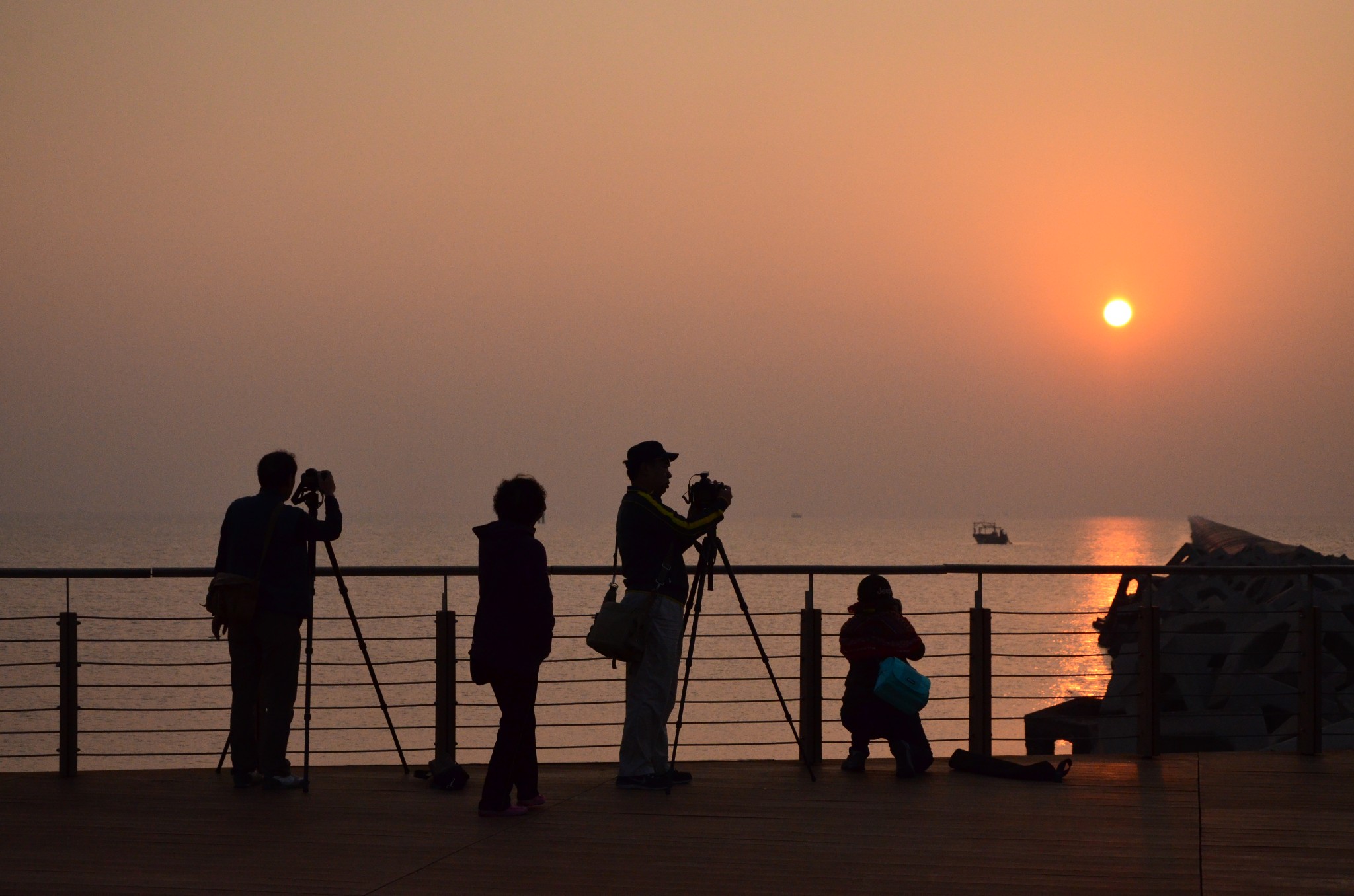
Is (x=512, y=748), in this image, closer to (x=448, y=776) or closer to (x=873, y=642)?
(x=448, y=776)

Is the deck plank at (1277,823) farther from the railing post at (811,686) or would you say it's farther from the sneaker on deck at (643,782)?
the sneaker on deck at (643,782)

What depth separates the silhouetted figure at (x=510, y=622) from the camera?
16.7 ft

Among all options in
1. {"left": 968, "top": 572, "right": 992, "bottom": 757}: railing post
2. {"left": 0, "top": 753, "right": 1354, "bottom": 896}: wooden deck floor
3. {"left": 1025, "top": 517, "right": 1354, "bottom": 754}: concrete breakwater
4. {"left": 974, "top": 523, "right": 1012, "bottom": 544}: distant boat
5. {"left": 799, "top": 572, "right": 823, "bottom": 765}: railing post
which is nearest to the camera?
{"left": 0, "top": 753, "right": 1354, "bottom": 896}: wooden deck floor

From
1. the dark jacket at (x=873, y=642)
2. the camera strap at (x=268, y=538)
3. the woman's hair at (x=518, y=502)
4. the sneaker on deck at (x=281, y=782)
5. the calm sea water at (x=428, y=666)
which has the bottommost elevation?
the calm sea water at (x=428, y=666)

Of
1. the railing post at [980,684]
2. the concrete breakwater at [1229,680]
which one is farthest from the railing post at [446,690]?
the concrete breakwater at [1229,680]

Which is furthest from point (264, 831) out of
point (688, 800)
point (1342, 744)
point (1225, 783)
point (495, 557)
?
point (1342, 744)

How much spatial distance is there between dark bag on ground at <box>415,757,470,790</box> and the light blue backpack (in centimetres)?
188

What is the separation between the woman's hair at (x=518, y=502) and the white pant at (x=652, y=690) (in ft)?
2.00

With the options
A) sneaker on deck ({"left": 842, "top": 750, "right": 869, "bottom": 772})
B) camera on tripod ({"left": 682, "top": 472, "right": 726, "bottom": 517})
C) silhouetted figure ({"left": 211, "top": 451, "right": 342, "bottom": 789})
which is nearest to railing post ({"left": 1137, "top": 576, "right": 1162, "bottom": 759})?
sneaker on deck ({"left": 842, "top": 750, "right": 869, "bottom": 772})

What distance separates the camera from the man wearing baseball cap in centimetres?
545

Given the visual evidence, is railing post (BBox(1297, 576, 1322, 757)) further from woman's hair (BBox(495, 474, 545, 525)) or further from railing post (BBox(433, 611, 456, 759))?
railing post (BBox(433, 611, 456, 759))

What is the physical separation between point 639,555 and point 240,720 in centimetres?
182

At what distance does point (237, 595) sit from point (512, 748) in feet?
4.33

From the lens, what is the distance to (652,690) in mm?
5586
